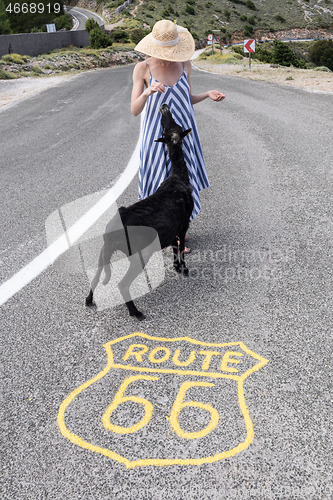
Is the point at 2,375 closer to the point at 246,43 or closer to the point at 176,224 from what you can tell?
the point at 176,224

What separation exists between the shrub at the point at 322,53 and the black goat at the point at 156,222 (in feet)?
227

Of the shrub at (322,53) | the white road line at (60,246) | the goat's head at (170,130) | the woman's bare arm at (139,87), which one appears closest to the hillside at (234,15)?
the shrub at (322,53)

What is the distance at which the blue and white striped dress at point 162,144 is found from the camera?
3613mm

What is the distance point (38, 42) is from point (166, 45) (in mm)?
47962

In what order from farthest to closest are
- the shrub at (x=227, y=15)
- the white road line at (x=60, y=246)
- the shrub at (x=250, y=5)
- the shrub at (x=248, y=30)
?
1. the shrub at (x=250, y=5)
2. the shrub at (x=227, y=15)
3. the shrub at (x=248, y=30)
4. the white road line at (x=60, y=246)

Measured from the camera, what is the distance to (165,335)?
2816mm

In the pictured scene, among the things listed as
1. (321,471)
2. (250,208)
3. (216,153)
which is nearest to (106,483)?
(321,471)

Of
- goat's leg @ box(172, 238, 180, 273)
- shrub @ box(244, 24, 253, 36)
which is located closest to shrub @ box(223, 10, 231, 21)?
shrub @ box(244, 24, 253, 36)

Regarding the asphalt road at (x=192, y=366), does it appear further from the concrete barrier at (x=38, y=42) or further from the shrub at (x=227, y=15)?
the shrub at (x=227, y=15)

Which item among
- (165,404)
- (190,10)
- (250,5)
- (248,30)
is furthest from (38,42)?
(250,5)

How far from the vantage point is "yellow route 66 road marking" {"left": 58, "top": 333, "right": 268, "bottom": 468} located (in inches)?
78.5

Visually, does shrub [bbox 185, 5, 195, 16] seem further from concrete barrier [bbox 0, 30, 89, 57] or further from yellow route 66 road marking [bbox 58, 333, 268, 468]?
yellow route 66 road marking [bbox 58, 333, 268, 468]

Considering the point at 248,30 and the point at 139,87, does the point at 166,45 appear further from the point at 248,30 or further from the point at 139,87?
the point at 248,30

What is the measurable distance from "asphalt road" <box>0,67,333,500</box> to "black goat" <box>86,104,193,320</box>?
0.93ft
